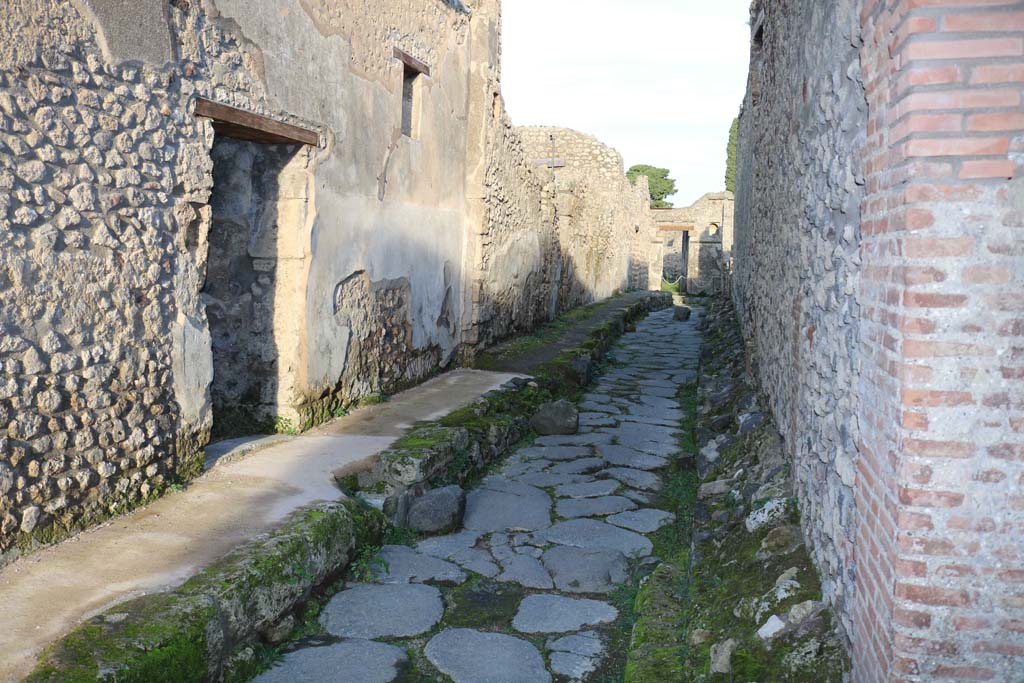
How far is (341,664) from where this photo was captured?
102 inches

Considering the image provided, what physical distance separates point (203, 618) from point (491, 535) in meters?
1.78

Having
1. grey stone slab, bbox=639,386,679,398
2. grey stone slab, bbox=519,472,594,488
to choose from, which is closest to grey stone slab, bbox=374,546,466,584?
grey stone slab, bbox=519,472,594,488

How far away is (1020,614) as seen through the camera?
1.67 metres

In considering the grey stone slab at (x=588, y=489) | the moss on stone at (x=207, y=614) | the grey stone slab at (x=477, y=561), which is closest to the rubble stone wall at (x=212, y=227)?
the moss on stone at (x=207, y=614)

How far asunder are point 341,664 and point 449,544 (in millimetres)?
1171

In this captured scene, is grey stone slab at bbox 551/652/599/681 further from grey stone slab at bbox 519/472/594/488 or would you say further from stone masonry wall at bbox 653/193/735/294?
stone masonry wall at bbox 653/193/735/294

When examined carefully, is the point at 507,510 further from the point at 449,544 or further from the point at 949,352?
the point at 949,352

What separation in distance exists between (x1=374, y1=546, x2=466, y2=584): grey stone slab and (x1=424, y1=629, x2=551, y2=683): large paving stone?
0.45 m

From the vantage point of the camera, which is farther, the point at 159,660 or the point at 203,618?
the point at 203,618

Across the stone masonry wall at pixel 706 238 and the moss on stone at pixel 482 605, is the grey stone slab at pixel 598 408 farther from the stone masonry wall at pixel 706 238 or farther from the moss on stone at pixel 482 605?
the stone masonry wall at pixel 706 238

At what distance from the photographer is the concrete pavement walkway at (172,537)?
7.20 ft

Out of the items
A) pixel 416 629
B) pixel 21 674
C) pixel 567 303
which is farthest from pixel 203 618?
pixel 567 303

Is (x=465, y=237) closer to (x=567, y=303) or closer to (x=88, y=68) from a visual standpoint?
(x=88, y=68)

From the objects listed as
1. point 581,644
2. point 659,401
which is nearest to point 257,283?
point 581,644
